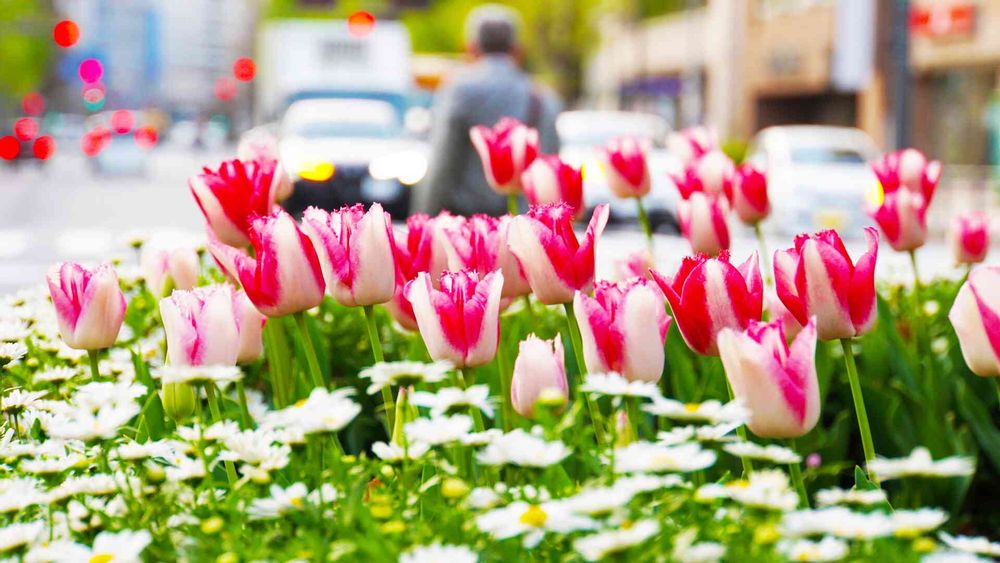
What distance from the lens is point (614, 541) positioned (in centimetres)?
141

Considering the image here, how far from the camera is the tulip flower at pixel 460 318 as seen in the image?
214 centimetres

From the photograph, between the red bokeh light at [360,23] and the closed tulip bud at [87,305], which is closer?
the closed tulip bud at [87,305]

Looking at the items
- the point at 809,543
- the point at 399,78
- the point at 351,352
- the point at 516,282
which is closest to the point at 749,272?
the point at 516,282

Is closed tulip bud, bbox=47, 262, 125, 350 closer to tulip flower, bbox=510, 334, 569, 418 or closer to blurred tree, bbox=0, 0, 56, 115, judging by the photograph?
tulip flower, bbox=510, 334, 569, 418

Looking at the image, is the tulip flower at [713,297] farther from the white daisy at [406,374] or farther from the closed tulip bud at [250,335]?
the closed tulip bud at [250,335]

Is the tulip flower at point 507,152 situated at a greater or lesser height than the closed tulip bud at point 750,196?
greater

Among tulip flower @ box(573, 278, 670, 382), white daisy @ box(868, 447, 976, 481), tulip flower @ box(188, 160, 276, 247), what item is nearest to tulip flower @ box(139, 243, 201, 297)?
tulip flower @ box(188, 160, 276, 247)

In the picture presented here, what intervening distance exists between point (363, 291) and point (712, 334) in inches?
20.8

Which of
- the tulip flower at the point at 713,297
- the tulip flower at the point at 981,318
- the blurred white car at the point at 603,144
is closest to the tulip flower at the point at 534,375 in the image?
the tulip flower at the point at 713,297

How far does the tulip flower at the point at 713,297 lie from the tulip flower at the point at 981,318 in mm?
292

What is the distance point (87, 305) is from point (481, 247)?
0.64 meters

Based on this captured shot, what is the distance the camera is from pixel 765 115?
4172cm

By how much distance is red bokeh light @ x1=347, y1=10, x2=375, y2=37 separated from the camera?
71.7ft

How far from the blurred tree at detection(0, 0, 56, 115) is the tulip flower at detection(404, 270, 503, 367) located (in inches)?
2195
